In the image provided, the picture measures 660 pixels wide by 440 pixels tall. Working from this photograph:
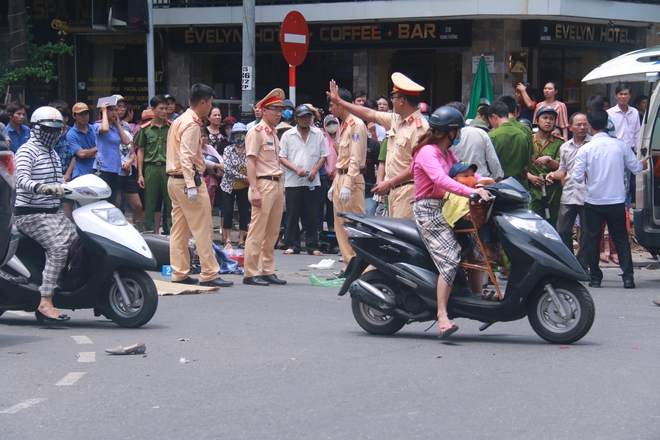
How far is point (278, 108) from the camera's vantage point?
10.4m

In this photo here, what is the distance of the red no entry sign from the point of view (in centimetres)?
1454

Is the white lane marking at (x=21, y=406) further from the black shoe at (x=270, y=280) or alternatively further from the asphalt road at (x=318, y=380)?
the black shoe at (x=270, y=280)

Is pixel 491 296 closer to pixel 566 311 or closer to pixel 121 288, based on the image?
pixel 566 311

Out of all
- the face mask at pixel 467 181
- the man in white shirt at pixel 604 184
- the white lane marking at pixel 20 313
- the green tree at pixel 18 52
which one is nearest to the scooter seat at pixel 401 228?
the face mask at pixel 467 181

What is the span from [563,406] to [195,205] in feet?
18.0

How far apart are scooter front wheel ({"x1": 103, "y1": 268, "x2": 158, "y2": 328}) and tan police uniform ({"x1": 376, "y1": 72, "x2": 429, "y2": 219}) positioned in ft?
7.83

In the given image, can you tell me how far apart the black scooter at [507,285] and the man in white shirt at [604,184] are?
3432 mm

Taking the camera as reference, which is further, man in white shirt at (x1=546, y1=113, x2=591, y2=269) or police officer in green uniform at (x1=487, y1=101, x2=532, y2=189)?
man in white shirt at (x1=546, y1=113, x2=591, y2=269)

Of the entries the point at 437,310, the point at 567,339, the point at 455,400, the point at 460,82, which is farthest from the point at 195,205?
the point at 460,82

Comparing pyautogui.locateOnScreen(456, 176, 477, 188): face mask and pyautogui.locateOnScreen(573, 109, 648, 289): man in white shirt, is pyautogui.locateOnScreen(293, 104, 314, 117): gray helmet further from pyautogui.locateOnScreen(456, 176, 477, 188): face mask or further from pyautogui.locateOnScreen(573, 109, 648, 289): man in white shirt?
pyautogui.locateOnScreen(456, 176, 477, 188): face mask

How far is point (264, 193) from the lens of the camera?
1045 centimetres

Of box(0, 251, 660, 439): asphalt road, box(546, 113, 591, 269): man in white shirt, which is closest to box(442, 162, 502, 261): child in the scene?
box(0, 251, 660, 439): asphalt road

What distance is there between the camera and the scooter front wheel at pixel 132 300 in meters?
7.84

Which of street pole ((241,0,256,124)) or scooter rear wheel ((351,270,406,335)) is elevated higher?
street pole ((241,0,256,124))
